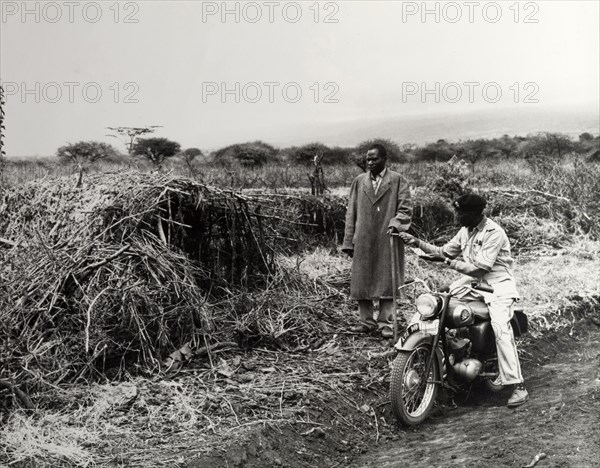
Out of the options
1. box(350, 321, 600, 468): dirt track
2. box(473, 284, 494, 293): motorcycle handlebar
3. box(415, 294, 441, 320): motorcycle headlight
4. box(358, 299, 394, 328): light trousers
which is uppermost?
box(473, 284, 494, 293): motorcycle handlebar

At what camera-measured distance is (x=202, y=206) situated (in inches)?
267

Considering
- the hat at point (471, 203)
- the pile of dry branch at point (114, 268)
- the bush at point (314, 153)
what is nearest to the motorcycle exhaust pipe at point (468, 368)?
the hat at point (471, 203)

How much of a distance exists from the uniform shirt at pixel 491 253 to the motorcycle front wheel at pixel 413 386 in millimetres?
730

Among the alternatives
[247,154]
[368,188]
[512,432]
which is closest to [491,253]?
[512,432]

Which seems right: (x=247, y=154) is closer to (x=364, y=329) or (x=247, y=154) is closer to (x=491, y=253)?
(x=364, y=329)

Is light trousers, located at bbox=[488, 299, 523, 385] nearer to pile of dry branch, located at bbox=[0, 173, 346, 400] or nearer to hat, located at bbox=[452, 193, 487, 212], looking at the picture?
hat, located at bbox=[452, 193, 487, 212]

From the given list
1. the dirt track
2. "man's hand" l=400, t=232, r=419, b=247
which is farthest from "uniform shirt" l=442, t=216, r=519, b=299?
the dirt track

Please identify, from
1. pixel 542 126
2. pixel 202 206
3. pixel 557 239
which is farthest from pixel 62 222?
pixel 542 126

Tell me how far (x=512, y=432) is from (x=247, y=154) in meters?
21.5

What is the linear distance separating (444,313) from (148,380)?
215 cm

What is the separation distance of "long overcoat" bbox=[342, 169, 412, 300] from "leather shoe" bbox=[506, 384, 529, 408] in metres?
1.66

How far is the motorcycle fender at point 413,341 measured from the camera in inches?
196

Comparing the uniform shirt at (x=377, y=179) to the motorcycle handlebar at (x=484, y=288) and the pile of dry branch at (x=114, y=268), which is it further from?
the motorcycle handlebar at (x=484, y=288)

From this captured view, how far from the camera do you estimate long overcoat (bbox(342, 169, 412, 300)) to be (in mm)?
6734
